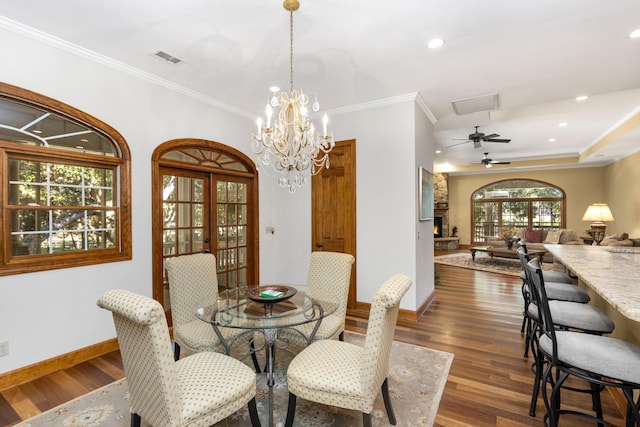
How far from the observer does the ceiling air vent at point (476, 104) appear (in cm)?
402

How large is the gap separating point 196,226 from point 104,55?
197 centimetres

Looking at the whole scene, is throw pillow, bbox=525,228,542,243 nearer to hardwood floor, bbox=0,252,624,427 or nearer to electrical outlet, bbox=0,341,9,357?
hardwood floor, bbox=0,252,624,427

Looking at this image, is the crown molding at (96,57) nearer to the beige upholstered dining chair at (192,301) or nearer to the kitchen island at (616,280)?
the beige upholstered dining chair at (192,301)

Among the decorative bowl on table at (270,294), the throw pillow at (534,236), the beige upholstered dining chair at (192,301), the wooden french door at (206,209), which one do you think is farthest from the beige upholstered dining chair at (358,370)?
the throw pillow at (534,236)

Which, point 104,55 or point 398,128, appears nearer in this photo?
point 104,55

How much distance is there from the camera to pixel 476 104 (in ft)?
13.9

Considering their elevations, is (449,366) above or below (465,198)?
below

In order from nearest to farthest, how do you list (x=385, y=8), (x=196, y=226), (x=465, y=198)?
(x=385, y=8), (x=196, y=226), (x=465, y=198)

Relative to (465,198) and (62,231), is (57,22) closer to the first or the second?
(62,231)

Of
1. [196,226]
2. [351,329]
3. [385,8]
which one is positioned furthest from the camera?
[196,226]

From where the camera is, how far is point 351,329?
12.1 ft

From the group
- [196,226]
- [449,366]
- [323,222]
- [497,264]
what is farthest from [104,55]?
[497,264]

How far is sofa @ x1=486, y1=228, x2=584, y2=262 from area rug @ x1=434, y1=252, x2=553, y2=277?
0.44 m

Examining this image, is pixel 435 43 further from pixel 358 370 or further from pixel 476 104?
pixel 358 370
